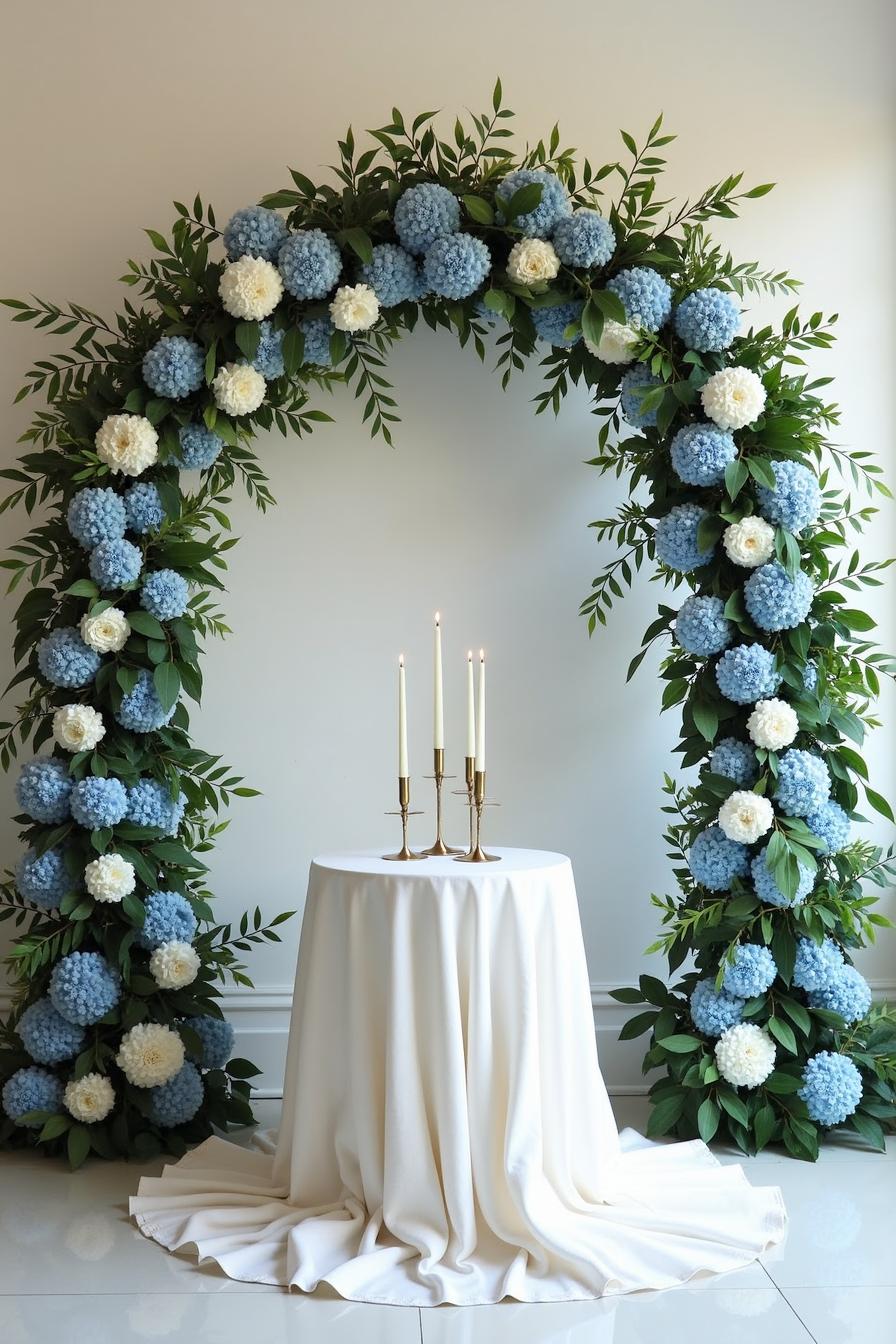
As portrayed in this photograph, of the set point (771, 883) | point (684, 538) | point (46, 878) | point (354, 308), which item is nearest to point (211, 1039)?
point (46, 878)

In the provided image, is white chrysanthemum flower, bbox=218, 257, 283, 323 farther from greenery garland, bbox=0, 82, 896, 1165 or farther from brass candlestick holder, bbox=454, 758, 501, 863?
brass candlestick holder, bbox=454, 758, 501, 863

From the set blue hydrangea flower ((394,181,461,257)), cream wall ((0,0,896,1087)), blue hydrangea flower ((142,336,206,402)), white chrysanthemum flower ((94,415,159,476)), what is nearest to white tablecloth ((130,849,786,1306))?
cream wall ((0,0,896,1087))

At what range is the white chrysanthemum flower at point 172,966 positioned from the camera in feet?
9.21

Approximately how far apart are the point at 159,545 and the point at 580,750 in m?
1.20

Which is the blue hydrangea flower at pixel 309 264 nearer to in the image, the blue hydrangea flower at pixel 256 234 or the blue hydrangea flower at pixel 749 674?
the blue hydrangea flower at pixel 256 234

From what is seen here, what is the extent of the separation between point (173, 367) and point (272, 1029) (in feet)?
5.46

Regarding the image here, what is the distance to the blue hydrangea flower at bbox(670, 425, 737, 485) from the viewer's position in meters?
2.76

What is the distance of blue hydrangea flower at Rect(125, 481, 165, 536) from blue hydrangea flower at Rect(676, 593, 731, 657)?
1197mm

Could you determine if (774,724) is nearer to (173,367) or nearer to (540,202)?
(540,202)

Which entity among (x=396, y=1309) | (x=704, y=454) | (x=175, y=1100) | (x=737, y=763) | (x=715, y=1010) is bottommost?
(x=396, y=1309)

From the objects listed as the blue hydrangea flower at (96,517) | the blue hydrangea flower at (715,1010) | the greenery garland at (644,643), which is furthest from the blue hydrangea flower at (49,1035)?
the blue hydrangea flower at (715,1010)

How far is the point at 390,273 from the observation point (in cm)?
283

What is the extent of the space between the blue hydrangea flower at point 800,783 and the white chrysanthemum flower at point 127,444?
1544mm

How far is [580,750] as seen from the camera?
3.34m
